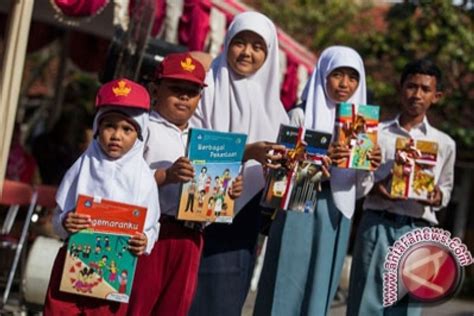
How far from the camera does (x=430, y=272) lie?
5746 mm

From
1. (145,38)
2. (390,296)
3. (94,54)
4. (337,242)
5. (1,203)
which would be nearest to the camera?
(390,296)

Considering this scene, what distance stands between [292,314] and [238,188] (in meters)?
1.07

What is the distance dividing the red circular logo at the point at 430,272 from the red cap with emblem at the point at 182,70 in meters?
1.31

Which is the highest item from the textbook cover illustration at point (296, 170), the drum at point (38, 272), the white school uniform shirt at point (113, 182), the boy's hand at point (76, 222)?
the textbook cover illustration at point (296, 170)

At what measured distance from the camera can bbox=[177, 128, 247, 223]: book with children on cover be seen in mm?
5688

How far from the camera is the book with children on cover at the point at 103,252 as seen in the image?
535cm

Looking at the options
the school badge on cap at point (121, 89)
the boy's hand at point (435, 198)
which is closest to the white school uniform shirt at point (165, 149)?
the school badge on cap at point (121, 89)

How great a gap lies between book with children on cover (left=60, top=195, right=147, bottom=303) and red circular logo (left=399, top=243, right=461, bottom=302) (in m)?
1.36

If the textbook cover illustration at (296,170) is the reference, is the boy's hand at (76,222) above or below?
below

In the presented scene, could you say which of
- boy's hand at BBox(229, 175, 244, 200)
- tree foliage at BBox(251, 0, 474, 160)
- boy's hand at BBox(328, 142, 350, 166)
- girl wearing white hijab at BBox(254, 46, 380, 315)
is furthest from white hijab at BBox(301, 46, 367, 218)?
tree foliage at BBox(251, 0, 474, 160)

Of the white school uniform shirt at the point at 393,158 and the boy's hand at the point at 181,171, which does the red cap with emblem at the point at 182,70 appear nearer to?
the boy's hand at the point at 181,171

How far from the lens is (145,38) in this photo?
26.9 ft

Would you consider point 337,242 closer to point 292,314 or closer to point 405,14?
point 292,314

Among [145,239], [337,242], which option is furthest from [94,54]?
[145,239]
